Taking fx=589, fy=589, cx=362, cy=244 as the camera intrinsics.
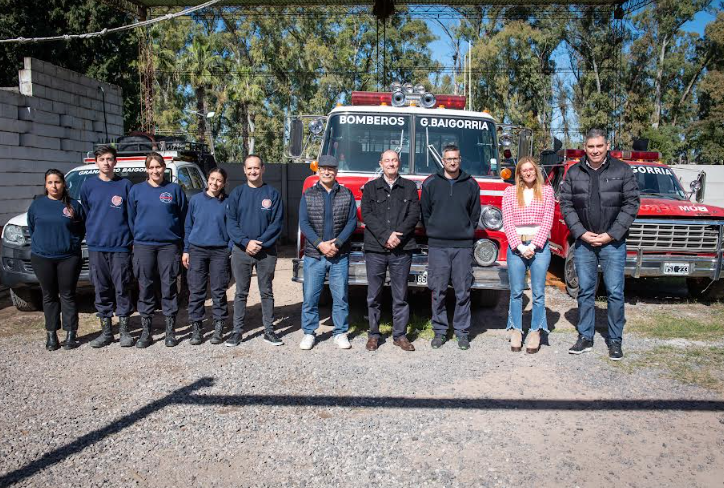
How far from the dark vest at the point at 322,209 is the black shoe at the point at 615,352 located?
9.15ft

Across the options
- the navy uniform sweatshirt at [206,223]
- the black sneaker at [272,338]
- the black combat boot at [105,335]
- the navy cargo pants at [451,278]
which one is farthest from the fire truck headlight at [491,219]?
the black combat boot at [105,335]

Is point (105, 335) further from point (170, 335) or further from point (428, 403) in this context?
point (428, 403)

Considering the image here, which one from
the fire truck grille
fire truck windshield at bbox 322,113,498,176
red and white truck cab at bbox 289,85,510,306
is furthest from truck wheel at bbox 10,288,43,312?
the fire truck grille

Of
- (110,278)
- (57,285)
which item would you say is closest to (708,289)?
(110,278)

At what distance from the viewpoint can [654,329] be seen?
6949 millimetres

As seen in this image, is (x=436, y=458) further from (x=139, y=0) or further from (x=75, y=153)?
(x=139, y=0)

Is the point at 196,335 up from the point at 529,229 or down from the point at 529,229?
down

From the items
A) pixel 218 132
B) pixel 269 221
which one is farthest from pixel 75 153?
pixel 218 132

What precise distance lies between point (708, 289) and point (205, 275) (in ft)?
23.5

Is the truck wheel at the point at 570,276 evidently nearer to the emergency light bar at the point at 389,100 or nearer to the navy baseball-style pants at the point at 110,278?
the emergency light bar at the point at 389,100

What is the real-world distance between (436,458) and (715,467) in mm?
1678

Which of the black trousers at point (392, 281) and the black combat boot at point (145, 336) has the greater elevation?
the black trousers at point (392, 281)

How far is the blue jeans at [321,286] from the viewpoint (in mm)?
5961

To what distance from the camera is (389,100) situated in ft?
24.2
